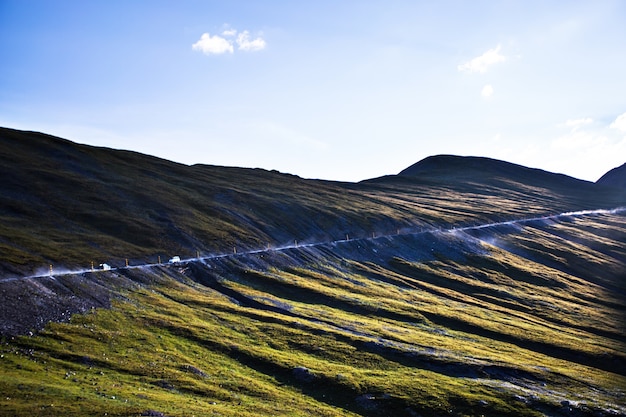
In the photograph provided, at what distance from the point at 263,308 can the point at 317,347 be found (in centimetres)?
1929

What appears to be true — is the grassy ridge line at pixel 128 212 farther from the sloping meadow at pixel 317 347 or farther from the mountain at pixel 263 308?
the sloping meadow at pixel 317 347

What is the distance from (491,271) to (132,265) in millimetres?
110673

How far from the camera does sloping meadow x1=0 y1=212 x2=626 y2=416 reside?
54.0m

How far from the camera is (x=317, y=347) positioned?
78188mm

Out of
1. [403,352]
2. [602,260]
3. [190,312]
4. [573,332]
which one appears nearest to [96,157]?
[190,312]

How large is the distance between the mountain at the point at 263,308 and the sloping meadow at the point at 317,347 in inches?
14.1

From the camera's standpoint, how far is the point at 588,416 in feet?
226

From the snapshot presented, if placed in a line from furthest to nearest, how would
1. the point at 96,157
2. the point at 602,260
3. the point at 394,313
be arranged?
the point at 602,260
the point at 96,157
the point at 394,313

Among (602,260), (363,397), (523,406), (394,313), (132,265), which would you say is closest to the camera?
(363,397)

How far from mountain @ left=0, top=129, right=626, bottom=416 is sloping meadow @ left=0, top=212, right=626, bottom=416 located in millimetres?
Result: 358

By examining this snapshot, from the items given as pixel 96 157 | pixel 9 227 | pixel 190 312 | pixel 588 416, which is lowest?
pixel 588 416

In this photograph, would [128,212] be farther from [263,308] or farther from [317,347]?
[317,347]

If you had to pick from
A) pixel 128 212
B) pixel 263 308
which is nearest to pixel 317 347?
pixel 263 308

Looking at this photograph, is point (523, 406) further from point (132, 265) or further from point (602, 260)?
point (602, 260)
